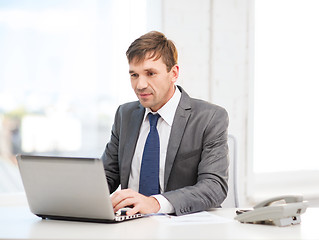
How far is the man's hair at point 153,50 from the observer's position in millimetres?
2299

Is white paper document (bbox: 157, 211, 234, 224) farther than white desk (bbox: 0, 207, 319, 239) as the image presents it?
Yes

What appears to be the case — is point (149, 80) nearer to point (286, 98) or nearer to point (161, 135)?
point (161, 135)

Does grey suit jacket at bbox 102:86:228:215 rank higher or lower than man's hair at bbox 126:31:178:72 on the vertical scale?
lower

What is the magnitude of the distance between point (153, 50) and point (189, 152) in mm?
490

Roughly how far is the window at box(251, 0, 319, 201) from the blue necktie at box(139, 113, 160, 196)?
1870mm

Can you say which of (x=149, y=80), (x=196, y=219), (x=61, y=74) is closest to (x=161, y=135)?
(x=149, y=80)

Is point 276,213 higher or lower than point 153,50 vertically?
lower

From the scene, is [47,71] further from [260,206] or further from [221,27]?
[260,206]

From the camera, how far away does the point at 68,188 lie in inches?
68.4

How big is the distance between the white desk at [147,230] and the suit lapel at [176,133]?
47 centimetres

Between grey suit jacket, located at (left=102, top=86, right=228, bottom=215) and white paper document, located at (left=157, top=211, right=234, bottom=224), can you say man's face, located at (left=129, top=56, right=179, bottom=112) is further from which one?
white paper document, located at (left=157, top=211, right=234, bottom=224)

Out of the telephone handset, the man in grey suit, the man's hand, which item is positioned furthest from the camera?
the man in grey suit

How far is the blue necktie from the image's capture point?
2.33 m

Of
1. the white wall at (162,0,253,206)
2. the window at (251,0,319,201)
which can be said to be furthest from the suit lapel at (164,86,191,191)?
the window at (251,0,319,201)
